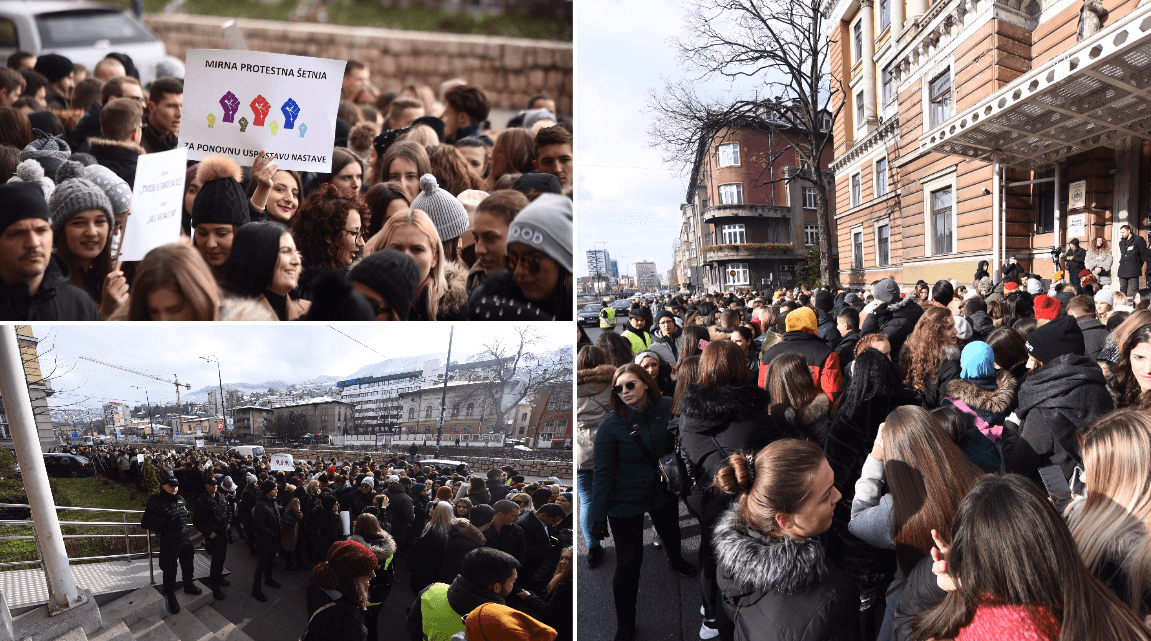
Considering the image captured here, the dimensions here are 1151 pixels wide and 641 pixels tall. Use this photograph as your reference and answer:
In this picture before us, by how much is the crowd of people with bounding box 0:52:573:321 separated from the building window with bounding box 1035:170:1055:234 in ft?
51.9

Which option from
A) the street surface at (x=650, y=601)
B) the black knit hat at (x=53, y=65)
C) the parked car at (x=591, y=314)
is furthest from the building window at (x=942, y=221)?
the black knit hat at (x=53, y=65)

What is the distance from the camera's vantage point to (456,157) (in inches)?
64.9

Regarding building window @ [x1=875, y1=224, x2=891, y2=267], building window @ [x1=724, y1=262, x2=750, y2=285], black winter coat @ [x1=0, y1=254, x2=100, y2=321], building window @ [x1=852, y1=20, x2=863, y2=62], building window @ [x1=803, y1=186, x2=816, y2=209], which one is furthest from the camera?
building window @ [x1=803, y1=186, x2=816, y2=209]

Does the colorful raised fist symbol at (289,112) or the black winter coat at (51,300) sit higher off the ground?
the colorful raised fist symbol at (289,112)

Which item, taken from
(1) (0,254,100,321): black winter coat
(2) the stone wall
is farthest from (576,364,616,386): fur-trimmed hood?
(1) (0,254,100,321): black winter coat

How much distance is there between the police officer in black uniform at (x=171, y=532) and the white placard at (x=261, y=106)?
1286mm

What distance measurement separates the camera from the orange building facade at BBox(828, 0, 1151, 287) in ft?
30.3

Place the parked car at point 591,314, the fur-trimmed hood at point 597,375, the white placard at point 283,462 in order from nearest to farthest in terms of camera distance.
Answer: the white placard at point 283,462, the fur-trimmed hood at point 597,375, the parked car at point 591,314

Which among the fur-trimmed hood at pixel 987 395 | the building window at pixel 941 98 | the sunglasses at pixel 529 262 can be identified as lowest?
the fur-trimmed hood at pixel 987 395

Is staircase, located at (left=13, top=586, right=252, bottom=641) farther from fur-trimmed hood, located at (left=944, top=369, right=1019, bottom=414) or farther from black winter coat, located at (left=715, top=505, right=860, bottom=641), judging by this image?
fur-trimmed hood, located at (left=944, top=369, right=1019, bottom=414)

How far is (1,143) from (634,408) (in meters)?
2.68

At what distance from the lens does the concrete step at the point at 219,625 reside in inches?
77.4

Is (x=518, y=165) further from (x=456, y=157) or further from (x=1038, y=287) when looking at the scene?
(x=1038, y=287)

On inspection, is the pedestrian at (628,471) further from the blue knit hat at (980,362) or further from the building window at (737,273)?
the building window at (737,273)
